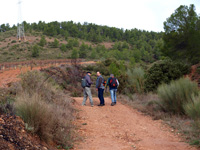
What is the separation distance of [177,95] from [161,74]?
6870 millimetres

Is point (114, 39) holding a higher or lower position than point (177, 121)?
higher

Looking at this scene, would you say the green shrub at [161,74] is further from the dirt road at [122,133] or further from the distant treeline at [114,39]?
the distant treeline at [114,39]

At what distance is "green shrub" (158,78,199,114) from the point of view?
937cm

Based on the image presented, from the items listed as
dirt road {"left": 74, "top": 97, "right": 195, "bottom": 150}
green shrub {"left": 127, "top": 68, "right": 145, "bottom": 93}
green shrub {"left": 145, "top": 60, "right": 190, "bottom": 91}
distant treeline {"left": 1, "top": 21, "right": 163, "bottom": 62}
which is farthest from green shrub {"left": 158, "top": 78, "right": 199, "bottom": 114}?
distant treeline {"left": 1, "top": 21, "right": 163, "bottom": 62}

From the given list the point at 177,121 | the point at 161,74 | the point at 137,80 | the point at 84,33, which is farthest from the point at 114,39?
the point at 177,121

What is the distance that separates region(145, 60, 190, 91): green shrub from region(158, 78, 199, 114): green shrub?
596 centimetres

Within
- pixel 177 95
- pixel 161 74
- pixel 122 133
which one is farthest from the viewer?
pixel 161 74

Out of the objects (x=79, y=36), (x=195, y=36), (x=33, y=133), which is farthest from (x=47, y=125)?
(x=79, y=36)

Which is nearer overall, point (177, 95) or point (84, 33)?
point (177, 95)

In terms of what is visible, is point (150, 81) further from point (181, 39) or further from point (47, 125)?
point (47, 125)

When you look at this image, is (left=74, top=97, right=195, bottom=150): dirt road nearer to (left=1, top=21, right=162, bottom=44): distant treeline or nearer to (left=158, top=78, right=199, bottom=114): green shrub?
(left=158, top=78, right=199, bottom=114): green shrub

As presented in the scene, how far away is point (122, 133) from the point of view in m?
6.89

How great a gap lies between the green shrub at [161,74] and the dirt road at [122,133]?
6904mm

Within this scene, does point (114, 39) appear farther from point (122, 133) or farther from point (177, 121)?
point (122, 133)
